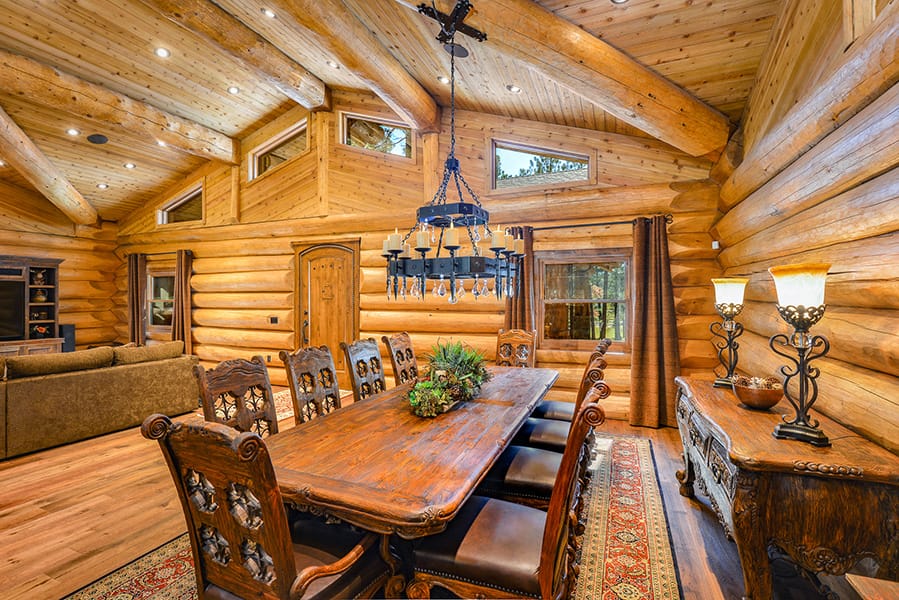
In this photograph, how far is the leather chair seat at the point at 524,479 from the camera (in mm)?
2307

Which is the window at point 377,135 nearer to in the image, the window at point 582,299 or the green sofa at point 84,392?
the window at point 582,299

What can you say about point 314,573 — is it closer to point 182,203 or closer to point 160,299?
point 182,203

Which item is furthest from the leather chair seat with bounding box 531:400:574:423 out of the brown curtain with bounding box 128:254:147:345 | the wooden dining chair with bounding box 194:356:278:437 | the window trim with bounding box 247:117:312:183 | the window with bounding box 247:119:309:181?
the brown curtain with bounding box 128:254:147:345

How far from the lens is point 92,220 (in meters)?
7.98

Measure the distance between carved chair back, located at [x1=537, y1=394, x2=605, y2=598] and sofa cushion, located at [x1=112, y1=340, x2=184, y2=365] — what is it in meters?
4.86

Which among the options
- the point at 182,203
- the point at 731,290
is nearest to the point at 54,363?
the point at 182,203

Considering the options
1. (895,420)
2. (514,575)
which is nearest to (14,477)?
(514,575)

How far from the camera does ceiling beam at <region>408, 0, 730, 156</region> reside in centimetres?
299

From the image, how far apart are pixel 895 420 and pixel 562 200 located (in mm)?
3722

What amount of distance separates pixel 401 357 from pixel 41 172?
22.4 ft

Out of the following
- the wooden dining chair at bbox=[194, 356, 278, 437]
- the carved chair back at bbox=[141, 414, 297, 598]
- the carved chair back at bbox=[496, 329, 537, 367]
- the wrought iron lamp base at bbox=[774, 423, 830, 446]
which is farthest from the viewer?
the carved chair back at bbox=[496, 329, 537, 367]

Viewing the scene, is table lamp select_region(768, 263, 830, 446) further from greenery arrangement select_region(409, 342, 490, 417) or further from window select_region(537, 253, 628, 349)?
window select_region(537, 253, 628, 349)

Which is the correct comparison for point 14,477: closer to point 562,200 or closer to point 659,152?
point 562,200

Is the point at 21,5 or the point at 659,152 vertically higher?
the point at 21,5
